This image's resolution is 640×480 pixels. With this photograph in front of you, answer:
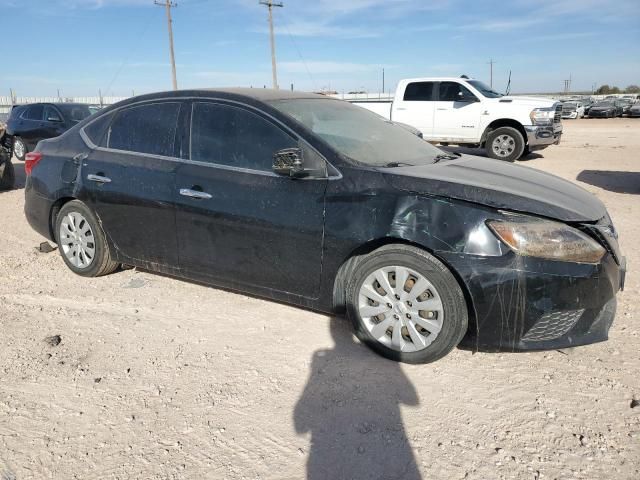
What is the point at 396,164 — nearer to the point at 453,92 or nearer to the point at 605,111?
the point at 453,92

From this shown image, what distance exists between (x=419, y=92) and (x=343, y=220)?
1102 cm

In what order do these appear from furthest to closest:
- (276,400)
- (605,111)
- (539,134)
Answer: (605,111) → (539,134) → (276,400)

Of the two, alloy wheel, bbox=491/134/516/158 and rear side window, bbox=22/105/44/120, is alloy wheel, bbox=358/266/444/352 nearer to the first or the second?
alloy wheel, bbox=491/134/516/158

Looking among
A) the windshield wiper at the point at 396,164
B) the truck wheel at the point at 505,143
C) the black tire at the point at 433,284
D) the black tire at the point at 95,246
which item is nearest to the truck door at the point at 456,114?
the truck wheel at the point at 505,143

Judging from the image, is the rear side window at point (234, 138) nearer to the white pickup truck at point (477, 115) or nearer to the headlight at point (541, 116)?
the white pickup truck at point (477, 115)

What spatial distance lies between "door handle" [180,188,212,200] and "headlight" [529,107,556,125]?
34.5ft

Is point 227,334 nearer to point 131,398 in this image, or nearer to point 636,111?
point 131,398

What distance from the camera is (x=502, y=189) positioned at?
3066mm

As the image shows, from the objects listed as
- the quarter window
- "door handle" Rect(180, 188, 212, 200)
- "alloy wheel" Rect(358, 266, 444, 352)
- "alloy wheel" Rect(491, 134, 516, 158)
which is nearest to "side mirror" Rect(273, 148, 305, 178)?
"door handle" Rect(180, 188, 212, 200)

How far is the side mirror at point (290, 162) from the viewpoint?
3.28 m

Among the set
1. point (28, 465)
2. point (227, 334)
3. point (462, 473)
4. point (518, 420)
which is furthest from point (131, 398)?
point (518, 420)

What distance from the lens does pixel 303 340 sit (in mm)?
3506

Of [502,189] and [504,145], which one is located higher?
[502,189]

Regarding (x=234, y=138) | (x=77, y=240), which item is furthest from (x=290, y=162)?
(x=77, y=240)
